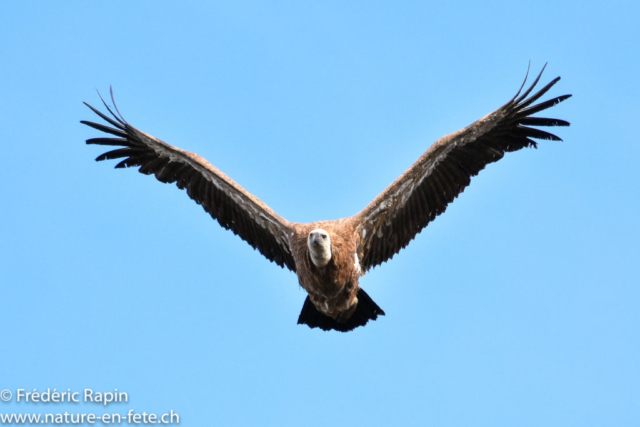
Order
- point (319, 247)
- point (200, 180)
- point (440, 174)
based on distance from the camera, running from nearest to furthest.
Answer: point (319, 247) < point (440, 174) < point (200, 180)

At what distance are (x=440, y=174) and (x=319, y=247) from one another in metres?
1.86

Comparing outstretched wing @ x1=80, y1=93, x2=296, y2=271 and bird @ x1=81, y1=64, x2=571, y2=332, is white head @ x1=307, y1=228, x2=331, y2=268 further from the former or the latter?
outstretched wing @ x1=80, y1=93, x2=296, y2=271

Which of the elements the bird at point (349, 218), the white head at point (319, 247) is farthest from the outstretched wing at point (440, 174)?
the white head at point (319, 247)

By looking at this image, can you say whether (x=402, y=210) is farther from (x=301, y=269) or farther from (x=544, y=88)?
(x=544, y=88)

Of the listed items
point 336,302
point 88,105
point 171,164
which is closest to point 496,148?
point 336,302

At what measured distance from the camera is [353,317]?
33.0ft

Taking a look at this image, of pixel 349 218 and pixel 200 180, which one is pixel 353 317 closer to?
pixel 349 218

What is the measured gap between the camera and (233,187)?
33.9ft

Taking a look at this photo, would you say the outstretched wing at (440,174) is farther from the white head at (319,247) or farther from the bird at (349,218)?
the white head at (319,247)

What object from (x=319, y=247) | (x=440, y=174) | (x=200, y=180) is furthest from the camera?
(x=200, y=180)

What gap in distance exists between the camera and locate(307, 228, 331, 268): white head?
9.06 m

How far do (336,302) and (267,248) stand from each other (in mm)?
1409

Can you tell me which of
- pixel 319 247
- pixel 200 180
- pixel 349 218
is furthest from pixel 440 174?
pixel 200 180

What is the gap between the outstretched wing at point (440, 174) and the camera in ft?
31.1
